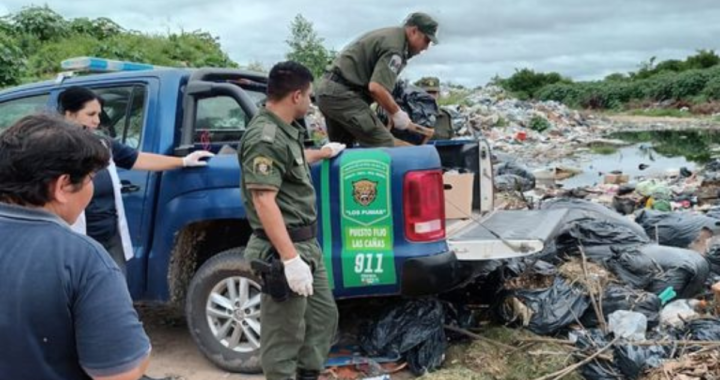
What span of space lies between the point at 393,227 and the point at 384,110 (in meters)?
A: 1.36

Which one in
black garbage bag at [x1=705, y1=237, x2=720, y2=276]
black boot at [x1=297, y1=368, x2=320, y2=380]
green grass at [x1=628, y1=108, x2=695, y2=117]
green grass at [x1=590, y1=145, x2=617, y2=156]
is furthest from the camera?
green grass at [x1=628, y1=108, x2=695, y2=117]

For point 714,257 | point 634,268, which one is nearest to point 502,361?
point 634,268

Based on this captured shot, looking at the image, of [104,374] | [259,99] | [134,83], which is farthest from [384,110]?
[104,374]

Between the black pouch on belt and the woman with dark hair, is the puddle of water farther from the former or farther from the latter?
the black pouch on belt

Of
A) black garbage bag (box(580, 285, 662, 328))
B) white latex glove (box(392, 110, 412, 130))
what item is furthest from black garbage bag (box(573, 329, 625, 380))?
white latex glove (box(392, 110, 412, 130))

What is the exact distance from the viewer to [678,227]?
23.3 feet

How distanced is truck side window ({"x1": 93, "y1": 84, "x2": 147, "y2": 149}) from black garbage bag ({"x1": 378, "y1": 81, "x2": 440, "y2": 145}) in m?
1.77

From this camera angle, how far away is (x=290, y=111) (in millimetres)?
3398

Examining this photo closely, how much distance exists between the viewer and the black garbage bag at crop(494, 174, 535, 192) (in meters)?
9.53

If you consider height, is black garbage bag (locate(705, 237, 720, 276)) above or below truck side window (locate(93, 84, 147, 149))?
below

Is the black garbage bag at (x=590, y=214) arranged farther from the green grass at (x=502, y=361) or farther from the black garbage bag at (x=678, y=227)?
the green grass at (x=502, y=361)

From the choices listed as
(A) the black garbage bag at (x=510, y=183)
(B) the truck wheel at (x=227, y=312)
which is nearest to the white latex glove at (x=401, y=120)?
(B) the truck wheel at (x=227, y=312)

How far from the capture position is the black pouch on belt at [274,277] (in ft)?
10.7

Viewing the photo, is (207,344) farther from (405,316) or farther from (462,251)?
(462,251)
